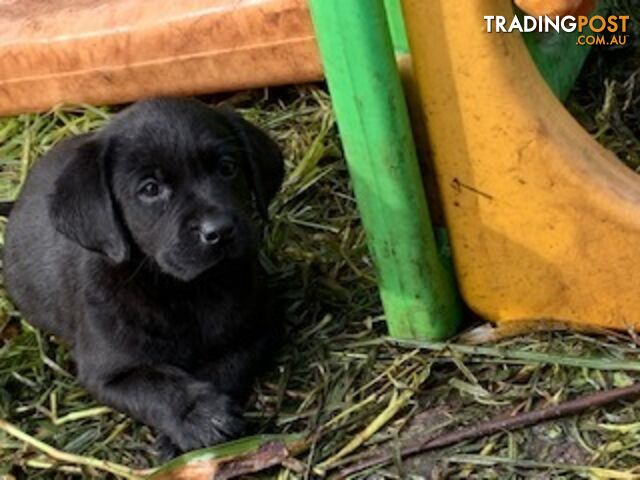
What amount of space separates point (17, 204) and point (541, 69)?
6.62 ft

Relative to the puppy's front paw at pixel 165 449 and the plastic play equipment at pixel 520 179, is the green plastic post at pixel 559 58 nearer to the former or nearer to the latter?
the plastic play equipment at pixel 520 179

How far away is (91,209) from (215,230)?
1.38 ft

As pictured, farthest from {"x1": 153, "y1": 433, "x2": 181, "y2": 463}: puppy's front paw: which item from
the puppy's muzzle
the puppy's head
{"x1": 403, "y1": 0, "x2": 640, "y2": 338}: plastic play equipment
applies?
{"x1": 403, "y1": 0, "x2": 640, "y2": 338}: plastic play equipment

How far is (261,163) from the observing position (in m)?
4.67

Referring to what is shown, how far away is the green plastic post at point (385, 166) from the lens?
4.26 meters

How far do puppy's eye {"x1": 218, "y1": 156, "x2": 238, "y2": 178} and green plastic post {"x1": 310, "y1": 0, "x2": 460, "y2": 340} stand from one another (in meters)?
0.37

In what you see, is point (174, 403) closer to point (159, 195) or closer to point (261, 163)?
point (159, 195)

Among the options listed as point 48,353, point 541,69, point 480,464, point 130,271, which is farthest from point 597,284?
point 48,353

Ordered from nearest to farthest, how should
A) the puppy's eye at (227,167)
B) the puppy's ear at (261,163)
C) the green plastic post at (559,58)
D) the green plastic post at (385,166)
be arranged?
1. the green plastic post at (385,166)
2. the puppy's eye at (227,167)
3. the puppy's ear at (261,163)
4. the green plastic post at (559,58)

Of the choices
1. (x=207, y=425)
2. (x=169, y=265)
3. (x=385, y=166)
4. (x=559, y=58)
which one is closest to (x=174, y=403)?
(x=207, y=425)

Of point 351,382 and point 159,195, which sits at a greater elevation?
point 159,195

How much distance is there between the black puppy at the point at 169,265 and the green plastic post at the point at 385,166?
0.41 metres

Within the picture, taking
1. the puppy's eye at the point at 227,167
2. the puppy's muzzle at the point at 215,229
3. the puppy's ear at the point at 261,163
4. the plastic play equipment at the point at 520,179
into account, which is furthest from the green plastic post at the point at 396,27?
the puppy's muzzle at the point at 215,229

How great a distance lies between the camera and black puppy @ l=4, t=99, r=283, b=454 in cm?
436
